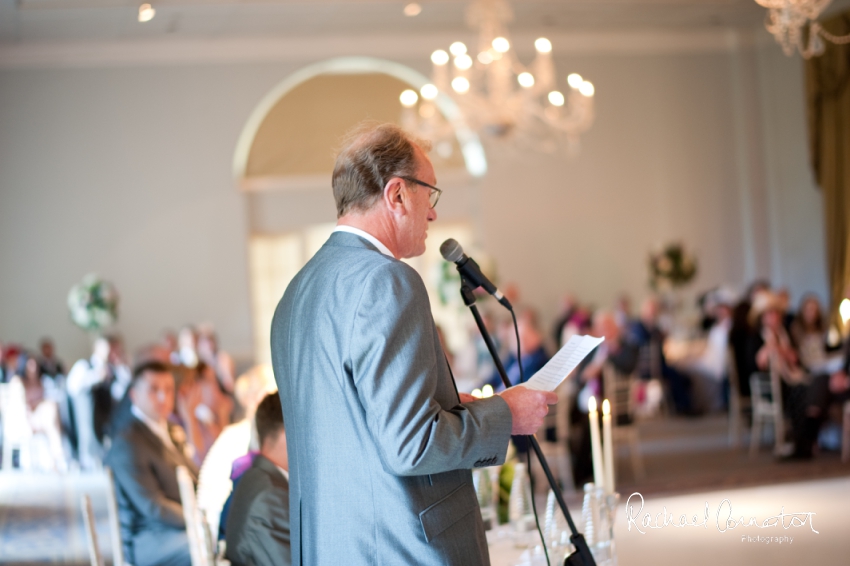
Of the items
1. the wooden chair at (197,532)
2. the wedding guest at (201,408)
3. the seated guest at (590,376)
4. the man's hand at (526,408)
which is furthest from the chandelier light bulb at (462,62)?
the man's hand at (526,408)

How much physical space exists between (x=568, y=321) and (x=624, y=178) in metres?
2.58

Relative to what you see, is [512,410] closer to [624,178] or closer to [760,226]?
[624,178]

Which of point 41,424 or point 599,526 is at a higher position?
point 599,526

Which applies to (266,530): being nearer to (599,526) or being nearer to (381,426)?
(599,526)

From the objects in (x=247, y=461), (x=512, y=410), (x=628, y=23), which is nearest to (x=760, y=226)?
(x=628, y=23)

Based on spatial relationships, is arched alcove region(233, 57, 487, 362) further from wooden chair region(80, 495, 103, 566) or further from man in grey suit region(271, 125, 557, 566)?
man in grey suit region(271, 125, 557, 566)

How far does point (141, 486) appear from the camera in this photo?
151 inches

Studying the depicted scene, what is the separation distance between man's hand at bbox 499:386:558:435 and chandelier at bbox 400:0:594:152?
548 centimetres

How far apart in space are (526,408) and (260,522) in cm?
119

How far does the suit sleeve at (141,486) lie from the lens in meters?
3.79

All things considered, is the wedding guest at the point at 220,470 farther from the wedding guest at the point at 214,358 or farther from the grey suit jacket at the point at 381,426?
the wedding guest at the point at 214,358

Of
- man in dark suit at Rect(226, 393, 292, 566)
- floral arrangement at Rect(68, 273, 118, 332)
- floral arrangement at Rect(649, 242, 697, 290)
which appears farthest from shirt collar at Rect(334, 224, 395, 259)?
floral arrangement at Rect(649, 242, 697, 290)

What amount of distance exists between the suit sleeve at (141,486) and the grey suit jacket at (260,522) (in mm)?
1344

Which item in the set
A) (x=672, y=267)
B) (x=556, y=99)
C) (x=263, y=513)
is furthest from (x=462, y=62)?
(x=672, y=267)
